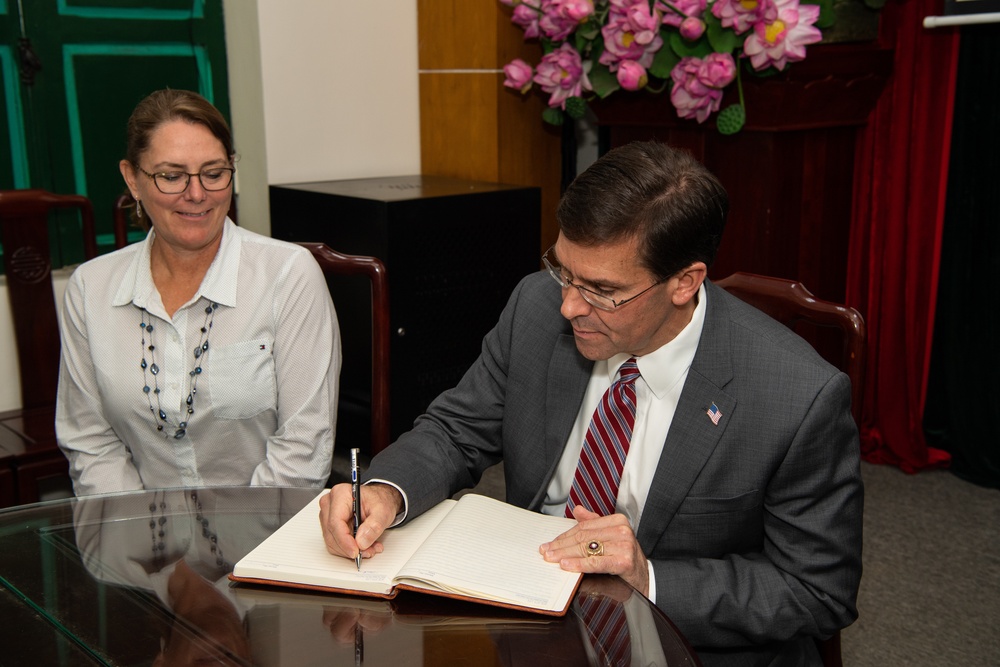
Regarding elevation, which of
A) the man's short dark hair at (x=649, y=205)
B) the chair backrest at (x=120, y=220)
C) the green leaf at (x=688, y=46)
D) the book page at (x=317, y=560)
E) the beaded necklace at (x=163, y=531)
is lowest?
the beaded necklace at (x=163, y=531)

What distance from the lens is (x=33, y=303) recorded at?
2.64m

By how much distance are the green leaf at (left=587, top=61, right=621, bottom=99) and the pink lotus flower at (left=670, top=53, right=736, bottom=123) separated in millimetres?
247

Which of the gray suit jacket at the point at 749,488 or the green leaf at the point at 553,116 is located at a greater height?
the green leaf at the point at 553,116

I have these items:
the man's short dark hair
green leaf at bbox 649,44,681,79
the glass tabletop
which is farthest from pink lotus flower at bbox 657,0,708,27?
the glass tabletop

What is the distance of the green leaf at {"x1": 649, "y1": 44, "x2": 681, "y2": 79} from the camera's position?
2866 mm

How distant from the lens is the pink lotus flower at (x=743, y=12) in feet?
8.48

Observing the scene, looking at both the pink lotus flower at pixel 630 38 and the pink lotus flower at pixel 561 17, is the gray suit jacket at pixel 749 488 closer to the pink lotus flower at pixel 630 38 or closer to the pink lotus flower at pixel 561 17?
the pink lotus flower at pixel 630 38

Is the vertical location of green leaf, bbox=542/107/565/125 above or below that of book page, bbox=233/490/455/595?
above

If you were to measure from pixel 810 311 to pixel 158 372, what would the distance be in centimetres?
119

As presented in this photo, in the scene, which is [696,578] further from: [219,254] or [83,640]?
[219,254]

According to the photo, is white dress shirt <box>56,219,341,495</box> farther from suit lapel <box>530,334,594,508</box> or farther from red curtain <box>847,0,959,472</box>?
red curtain <box>847,0,959,472</box>

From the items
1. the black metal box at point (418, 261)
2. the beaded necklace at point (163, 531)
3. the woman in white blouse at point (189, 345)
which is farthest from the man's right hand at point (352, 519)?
the black metal box at point (418, 261)

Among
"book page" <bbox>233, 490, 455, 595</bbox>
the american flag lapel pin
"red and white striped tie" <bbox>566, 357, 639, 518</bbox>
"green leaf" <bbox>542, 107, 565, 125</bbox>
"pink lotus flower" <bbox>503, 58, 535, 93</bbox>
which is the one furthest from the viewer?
"green leaf" <bbox>542, 107, 565, 125</bbox>

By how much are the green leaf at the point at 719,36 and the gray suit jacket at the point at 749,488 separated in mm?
1449
